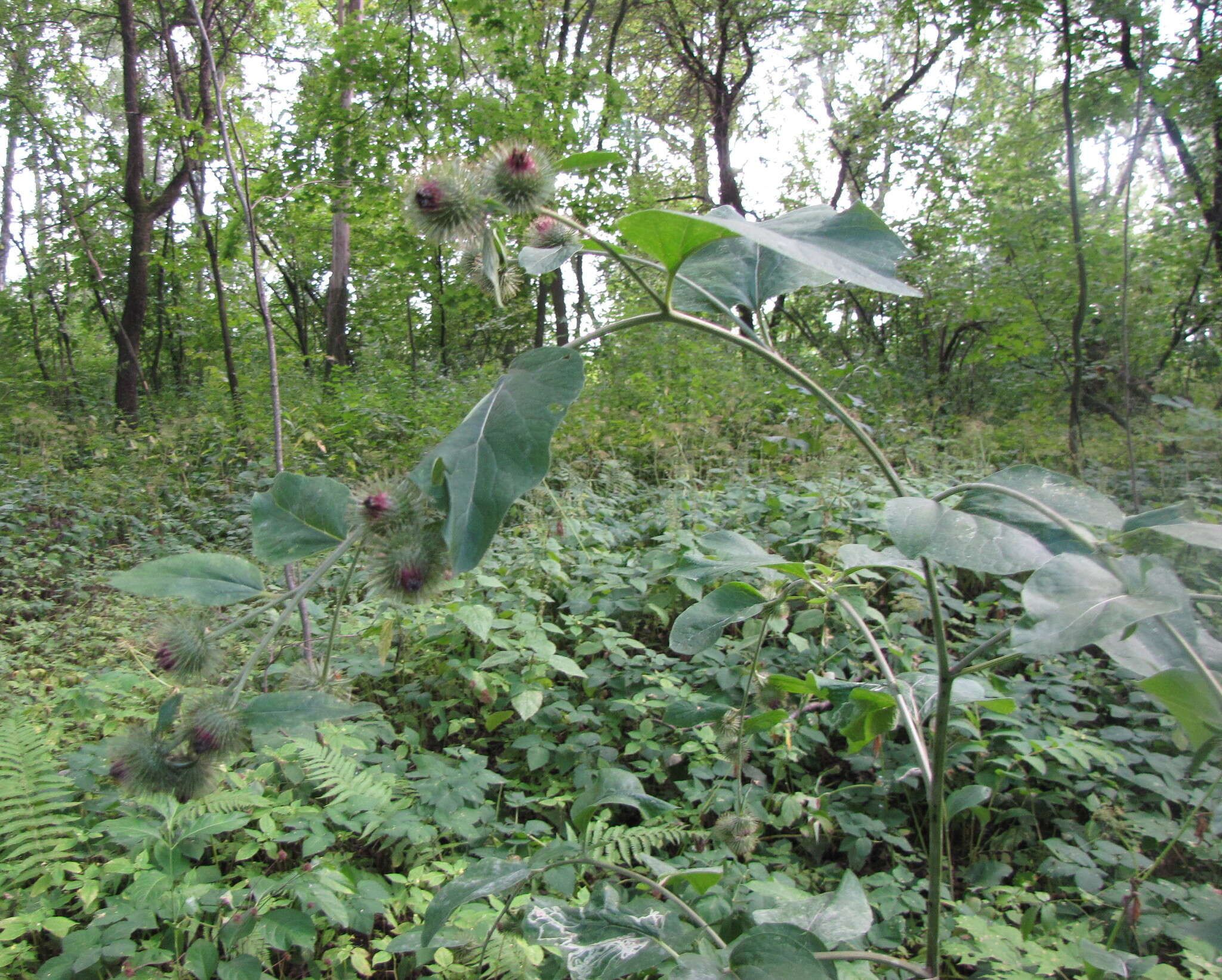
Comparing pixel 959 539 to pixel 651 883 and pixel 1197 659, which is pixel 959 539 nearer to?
pixel 1197 659

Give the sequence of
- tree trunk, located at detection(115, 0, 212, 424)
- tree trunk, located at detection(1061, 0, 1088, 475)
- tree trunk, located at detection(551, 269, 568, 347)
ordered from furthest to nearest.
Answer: tree trunk, located at detection(115, 0, 212, 424), tree trunk, located at detection(551, 269, 568, 347), tree trunk, located at detection(1061, 0, 1088, 475)

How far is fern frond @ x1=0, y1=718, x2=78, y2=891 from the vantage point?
1.87 metres

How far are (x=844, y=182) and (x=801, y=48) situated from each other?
2274 millimetres

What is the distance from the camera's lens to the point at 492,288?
66cm

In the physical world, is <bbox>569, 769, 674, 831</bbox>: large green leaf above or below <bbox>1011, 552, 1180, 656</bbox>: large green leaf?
below

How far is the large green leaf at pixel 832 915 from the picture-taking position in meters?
0.89

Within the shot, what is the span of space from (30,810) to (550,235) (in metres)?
2.27

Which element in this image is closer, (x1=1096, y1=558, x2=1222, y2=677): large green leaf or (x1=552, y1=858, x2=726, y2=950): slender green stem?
(x1=1096, y1=558, x2=1222, y2=677): large green leaf

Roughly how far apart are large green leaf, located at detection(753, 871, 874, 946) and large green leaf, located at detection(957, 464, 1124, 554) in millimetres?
566

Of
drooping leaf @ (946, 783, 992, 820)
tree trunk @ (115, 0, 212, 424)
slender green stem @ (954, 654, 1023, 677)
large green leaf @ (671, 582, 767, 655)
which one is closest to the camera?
slender green stem @ (954, 654, 1023, 677)

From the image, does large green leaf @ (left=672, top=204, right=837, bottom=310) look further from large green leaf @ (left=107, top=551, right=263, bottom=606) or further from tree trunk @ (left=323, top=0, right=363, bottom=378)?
A: tree trunk @ (left=323, top=0, right=363, bottom=378)

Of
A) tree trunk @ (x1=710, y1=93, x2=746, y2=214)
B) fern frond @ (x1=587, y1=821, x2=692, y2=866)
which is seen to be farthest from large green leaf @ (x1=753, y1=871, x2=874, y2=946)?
tree trunk @ (x1=710, y1=93, x2=746, y2=214)

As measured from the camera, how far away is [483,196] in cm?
63

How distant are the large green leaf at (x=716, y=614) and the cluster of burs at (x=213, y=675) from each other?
43 cm
